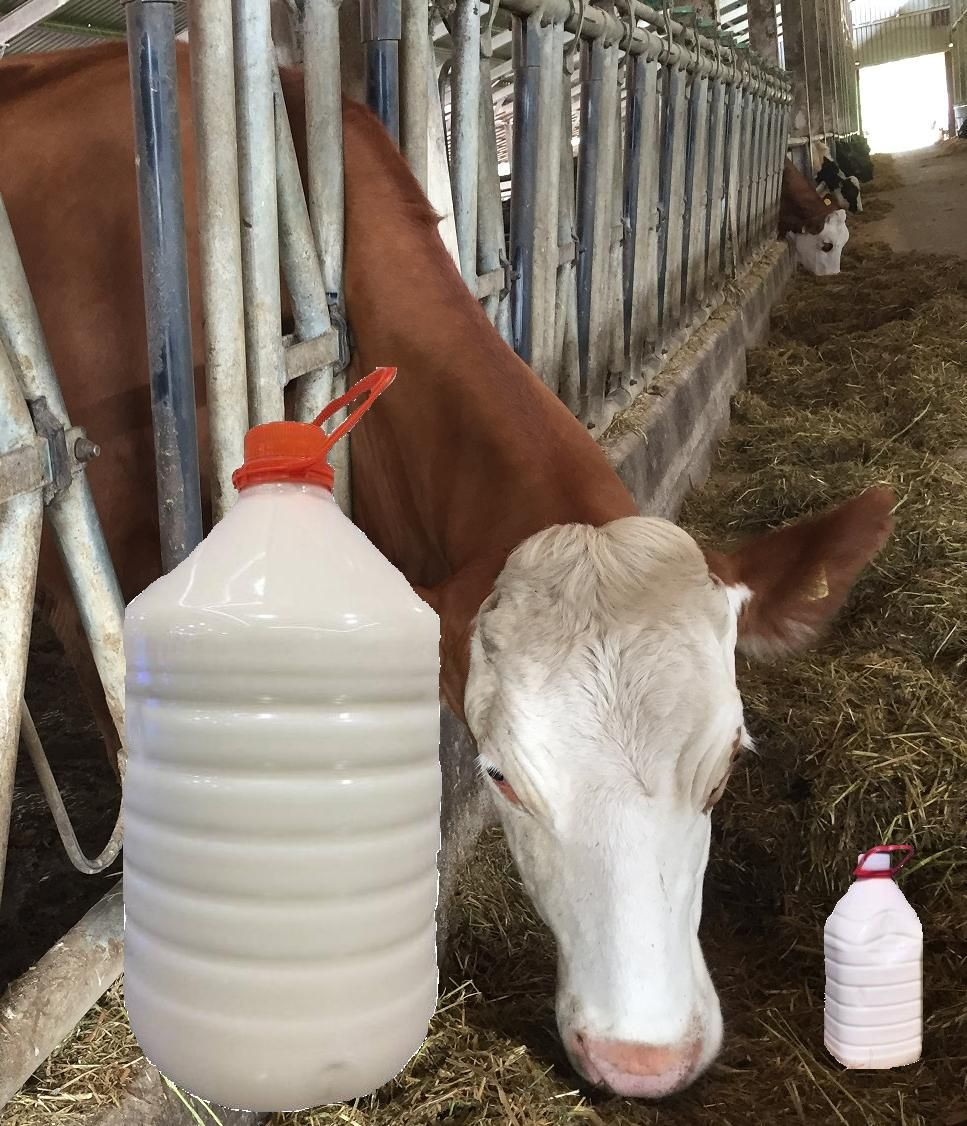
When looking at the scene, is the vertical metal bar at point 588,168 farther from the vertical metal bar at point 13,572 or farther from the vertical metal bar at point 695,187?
the vertical metal bar at point 13,572

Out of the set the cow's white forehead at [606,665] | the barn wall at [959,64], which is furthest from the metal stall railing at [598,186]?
the barn wall at [959,64]

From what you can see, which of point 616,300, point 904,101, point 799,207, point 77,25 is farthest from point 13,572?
point 904,101

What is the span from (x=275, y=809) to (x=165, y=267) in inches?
34.3

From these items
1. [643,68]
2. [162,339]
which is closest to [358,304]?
[162,339]

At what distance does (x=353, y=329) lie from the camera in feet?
6.79

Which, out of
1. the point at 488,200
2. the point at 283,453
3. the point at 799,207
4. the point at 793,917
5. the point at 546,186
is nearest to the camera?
the point at 283,453

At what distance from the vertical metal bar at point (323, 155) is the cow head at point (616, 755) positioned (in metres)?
0.74

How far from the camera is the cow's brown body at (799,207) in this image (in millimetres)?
10695

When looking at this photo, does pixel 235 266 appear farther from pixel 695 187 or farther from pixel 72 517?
pixel 695 187

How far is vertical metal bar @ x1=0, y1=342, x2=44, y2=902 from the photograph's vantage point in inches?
55.2

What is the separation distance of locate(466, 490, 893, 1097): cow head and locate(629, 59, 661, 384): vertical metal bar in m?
3.46

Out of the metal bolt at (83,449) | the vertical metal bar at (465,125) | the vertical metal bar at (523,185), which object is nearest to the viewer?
the metal bolt at (83,449)

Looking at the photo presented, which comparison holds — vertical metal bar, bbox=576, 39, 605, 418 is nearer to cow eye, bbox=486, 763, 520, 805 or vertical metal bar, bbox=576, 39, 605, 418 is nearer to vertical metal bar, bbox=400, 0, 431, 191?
vertical metal bar, bbox=400, 0, 431, 191

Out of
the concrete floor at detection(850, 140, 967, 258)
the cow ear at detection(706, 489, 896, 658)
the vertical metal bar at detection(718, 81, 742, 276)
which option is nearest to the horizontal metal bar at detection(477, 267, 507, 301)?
the cow ear at detection(706, 489, 896, 658)
